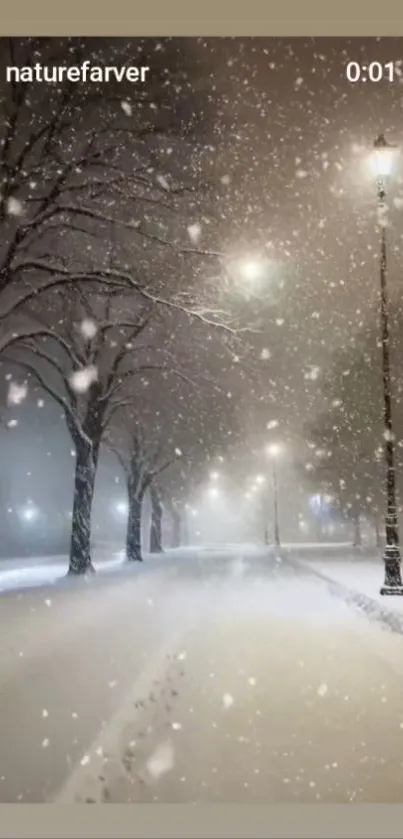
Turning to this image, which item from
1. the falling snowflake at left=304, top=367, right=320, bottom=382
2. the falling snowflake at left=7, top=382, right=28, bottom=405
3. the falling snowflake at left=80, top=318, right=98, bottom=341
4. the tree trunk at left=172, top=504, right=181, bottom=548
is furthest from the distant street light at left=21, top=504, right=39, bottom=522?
the falling snowflake at left=80, top=318, right=98, bottom=341

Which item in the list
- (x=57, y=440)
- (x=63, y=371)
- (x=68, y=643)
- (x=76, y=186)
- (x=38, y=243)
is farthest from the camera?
(x=57, y=440)

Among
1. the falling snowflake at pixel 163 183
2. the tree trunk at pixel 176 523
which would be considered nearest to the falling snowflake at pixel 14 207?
the falling snowflake at pixel 163 183

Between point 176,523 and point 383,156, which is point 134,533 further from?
point 176,523

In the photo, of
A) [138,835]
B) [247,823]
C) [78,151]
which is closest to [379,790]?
[247,823]

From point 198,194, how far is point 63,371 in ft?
34.1

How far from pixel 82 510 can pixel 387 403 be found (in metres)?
10.9

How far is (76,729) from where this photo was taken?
6098mm

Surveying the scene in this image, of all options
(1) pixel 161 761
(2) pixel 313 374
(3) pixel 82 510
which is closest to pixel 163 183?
(1) pixel 161 761

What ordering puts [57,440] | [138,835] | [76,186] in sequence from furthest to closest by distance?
1. [57,440]
2. [76,186]
3. [138,835]

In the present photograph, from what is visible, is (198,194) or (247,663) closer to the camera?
(247,663)

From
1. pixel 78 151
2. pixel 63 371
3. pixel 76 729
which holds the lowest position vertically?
pixel 76 729

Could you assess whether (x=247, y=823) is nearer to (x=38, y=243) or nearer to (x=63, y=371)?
(x=38, y=243)

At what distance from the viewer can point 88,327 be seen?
22.2 meters

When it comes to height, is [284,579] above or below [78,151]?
below
